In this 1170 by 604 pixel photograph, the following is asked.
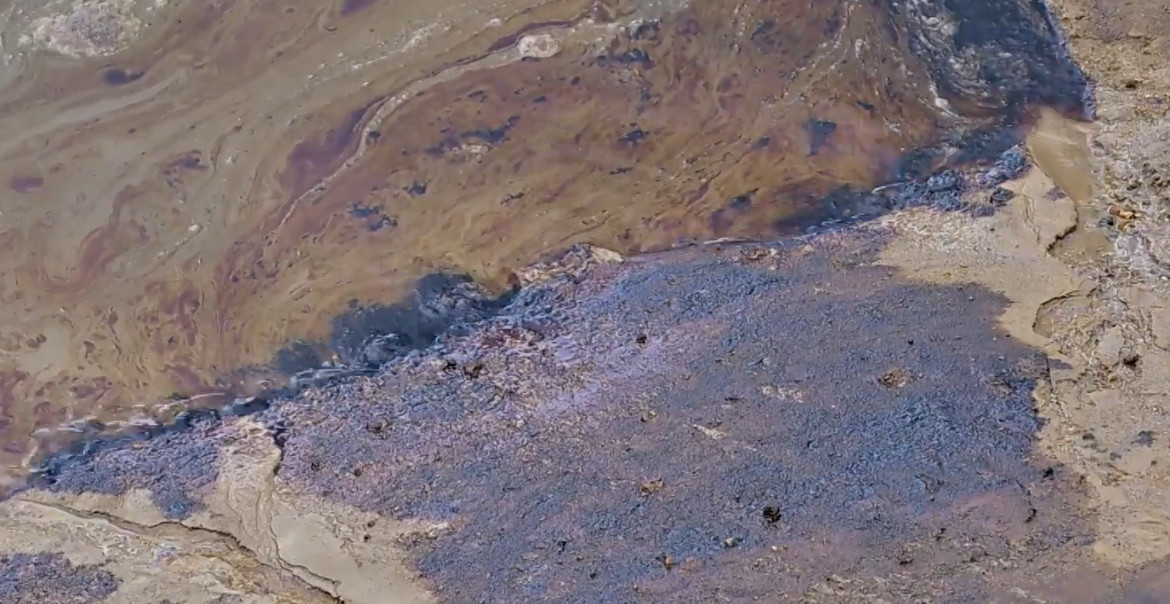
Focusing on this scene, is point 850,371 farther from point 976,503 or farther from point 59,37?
point 59,37

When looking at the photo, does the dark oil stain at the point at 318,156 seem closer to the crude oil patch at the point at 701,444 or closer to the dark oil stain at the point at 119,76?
the dark oil stain at the point at 119,76

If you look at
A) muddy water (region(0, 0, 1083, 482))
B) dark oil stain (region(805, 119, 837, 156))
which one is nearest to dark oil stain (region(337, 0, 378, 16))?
muddy water (region(0, 0, 1083, 482))

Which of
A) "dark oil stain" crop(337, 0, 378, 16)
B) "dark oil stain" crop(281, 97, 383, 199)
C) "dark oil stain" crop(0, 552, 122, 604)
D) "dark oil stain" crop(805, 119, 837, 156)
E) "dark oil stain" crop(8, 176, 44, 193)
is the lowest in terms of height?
"dark oil stain" crop(0, 552, 122, 604)

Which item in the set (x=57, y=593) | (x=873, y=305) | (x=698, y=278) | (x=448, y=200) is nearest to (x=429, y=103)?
(x=448, y=200)

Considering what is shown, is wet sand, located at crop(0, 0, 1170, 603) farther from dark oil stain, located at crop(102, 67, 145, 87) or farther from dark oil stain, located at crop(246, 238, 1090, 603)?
dark oil stain, located at crop(102, 67, 145, 87)

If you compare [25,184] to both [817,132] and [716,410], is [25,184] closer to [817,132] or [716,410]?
[716,410]

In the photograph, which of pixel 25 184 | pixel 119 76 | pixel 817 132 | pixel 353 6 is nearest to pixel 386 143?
pixel 353 6
